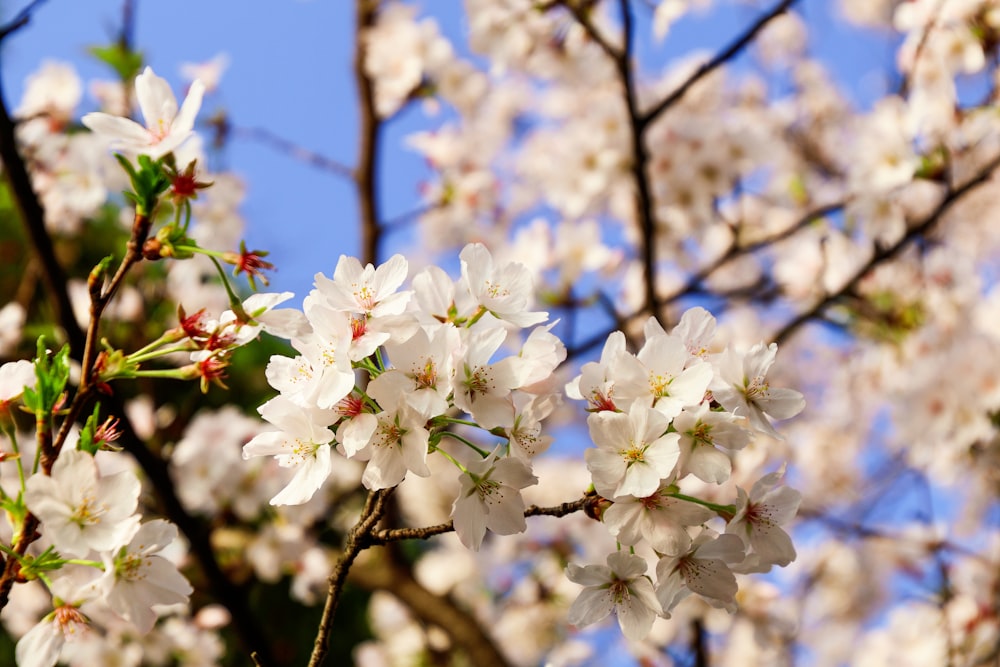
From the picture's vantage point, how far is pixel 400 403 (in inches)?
29.2

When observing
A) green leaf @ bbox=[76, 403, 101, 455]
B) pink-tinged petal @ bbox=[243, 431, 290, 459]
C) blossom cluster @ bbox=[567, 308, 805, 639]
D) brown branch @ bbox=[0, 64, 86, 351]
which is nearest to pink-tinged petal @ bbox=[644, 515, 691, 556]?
blossom cluster @ bbox=[567, 308, 805, 639]

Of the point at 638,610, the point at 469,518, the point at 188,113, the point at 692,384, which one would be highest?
the point at 188,113

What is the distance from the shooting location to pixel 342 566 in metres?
0.80

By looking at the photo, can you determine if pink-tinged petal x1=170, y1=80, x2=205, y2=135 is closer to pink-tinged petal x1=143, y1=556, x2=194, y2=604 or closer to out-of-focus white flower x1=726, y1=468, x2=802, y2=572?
pink-tinged petal x1=143, y1=556, x2=194, y2=604

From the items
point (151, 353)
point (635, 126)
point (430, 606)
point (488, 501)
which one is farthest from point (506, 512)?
point (430, 606)

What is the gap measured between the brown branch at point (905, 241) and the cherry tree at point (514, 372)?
0.01 meters

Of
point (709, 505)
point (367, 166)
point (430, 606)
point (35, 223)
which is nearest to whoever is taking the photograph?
point (709, 505)

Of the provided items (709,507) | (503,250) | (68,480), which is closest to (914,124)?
(503,250)

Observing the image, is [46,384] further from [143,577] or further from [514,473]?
[514,473]

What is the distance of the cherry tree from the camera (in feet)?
2.46

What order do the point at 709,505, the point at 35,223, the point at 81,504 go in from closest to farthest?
1. the point at 81,504
2. the point at 709,505
3. the point at 35,223

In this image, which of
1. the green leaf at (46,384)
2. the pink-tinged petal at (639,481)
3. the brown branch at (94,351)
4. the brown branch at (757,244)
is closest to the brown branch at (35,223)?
the brown branch at (94,351)

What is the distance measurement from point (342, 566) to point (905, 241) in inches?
73.2

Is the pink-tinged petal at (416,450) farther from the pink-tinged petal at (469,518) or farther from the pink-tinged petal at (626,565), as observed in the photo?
the pink-tinged petal at (626,565)
